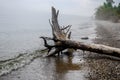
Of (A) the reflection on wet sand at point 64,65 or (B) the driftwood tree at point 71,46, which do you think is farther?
(B) the driftwood tree at point 71,46

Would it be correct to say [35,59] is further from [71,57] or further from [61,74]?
[61,74]

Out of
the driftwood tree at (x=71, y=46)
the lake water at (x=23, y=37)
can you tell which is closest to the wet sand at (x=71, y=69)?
the driftwood tree at (x=71, y=46)

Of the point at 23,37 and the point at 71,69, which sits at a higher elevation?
the point at 23,37

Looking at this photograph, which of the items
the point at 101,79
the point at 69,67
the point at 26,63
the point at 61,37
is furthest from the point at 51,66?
the point at 101,79

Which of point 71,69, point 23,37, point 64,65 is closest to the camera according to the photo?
point 71,69

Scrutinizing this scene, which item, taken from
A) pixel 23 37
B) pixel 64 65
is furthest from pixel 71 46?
pixel 23 37

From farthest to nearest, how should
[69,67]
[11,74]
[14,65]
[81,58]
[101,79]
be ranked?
[81,58], [14,65], [69,67], [11,74], [101,79]

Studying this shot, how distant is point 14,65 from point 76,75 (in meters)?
5.65

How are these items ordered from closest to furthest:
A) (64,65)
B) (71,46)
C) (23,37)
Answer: (64,65) → (71,46) → (23,37)

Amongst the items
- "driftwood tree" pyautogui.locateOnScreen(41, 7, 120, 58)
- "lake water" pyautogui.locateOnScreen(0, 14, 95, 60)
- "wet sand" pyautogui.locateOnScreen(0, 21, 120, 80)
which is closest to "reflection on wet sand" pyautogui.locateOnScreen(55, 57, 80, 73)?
"wet sand" pyautogui.locateOnScreen(0, 21, 120, 80)

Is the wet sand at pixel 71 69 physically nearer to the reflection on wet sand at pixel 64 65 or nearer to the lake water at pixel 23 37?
the reflection on wet sand at pixel 64 65

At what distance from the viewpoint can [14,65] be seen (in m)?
16.8

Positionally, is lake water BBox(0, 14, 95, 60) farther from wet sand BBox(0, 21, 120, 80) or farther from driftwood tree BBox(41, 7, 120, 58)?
wet sand BBox(0, 21, 120, 80)

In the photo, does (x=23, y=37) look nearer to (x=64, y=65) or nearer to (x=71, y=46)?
(x=71, y=46)
